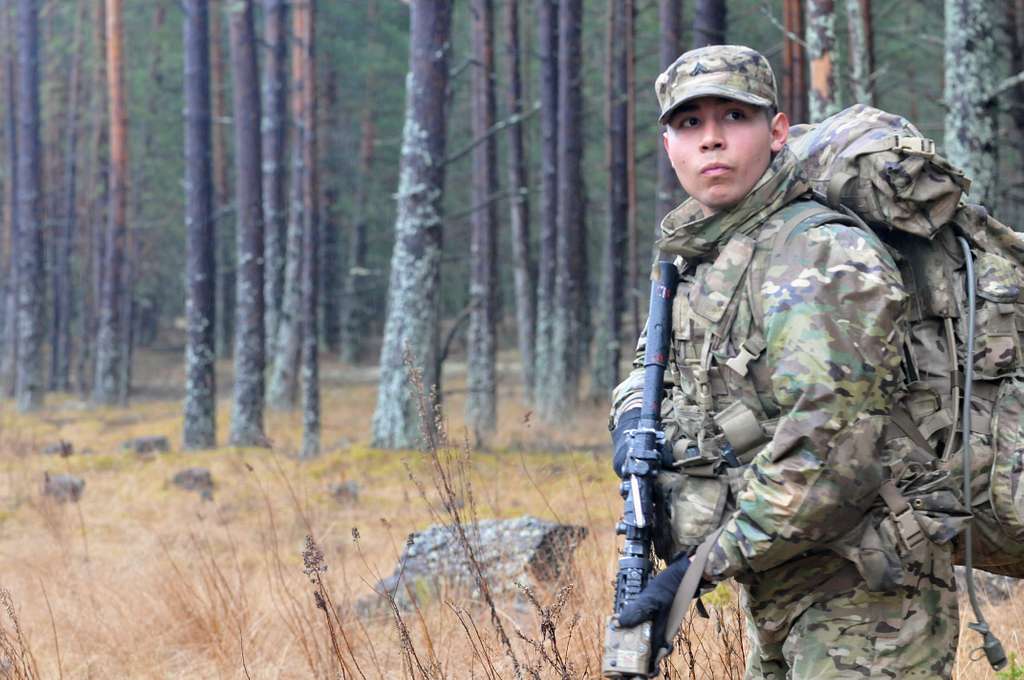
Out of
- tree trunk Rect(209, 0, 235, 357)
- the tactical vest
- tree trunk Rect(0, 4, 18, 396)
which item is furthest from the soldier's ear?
tree trunk Rect(0, 4, 18, 396)

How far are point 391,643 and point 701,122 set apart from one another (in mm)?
3182

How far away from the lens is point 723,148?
2.38 m

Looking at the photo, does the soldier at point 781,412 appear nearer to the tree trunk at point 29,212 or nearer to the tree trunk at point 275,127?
the tree trunk at point 275,127

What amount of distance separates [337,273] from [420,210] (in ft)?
75.4

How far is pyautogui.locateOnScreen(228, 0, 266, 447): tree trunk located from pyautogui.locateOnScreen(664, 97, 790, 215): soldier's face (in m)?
11.6

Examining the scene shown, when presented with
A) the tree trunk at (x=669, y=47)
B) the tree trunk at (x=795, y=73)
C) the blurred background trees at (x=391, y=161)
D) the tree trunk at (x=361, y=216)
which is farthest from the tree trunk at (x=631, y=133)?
the tree trunk at (x=361, y=216)

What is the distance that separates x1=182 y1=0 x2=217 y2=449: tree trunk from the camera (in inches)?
526

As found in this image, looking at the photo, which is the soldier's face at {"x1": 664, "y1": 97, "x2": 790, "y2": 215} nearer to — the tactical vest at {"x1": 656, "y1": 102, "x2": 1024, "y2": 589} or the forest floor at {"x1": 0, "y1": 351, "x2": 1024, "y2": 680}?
the tactical vest at {"x1": 656, "y1": 102, "x2": 1024, "y2": 589}

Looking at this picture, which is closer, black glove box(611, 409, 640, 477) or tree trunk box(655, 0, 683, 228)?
black glove box(611, 409, 640, 477)

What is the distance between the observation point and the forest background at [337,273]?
16.8ft

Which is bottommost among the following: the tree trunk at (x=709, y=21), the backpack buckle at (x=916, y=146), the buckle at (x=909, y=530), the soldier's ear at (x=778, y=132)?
the buckle at (x=909, y=530)

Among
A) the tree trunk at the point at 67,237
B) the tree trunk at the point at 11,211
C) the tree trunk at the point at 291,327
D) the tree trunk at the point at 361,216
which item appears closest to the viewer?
the tree trunk at the point at 291,327

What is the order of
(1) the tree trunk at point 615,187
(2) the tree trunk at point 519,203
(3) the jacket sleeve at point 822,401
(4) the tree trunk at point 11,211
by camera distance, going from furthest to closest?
1. (4) the tree trunk at point 11,211
2. (2) the tree trunk at point 519,203
3. (1) the tree trunk at point 615,187
4. (3) the jacket sleeve at point 822,401

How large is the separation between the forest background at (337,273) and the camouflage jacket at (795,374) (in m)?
0.91
